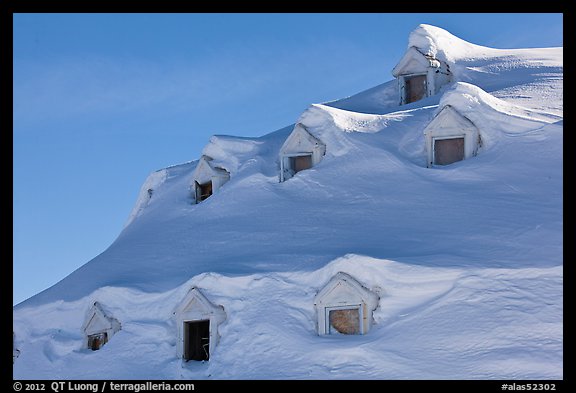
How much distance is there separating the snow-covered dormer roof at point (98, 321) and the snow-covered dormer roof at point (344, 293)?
20.7 ft

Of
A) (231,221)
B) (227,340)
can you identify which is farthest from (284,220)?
(227,340)

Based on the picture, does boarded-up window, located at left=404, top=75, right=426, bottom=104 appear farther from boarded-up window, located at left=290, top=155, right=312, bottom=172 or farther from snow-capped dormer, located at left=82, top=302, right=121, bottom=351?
snow-capped dormer, located at left=82, top=302, right=121, bottom=351

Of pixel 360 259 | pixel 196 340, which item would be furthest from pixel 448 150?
pixel 196 340

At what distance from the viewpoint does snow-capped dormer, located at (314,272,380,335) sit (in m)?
21.8

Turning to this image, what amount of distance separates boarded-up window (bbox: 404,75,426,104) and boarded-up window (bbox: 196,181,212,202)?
786 centimetres

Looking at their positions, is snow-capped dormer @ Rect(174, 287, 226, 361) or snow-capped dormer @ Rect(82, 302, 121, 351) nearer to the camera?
snow-capped dormer @ Rect(174, 287, 226, 361)

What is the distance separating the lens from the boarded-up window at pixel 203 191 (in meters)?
29.7

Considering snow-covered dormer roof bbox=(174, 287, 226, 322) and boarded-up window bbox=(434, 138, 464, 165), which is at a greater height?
boarded-up window bbox=(434, 138, 464, 165)

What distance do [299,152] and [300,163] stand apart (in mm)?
366

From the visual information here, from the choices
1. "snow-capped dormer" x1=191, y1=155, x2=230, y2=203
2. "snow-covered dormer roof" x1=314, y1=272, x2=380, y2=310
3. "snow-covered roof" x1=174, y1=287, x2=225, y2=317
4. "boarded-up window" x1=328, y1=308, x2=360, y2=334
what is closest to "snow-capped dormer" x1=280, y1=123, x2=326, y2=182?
"snow-capped dormer" x1=191, y1=155, x2=230, y2=203

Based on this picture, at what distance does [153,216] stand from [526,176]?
39.9ft

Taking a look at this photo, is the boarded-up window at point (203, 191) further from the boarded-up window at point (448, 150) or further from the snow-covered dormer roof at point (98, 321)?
the boarded-up window at point (448, 150)

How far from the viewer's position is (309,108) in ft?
91.5
